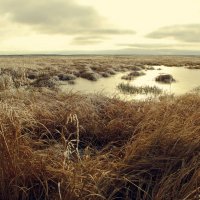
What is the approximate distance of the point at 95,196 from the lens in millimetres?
2939

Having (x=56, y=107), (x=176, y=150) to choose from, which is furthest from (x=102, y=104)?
(x=176, y=150)

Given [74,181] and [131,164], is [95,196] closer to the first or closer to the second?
[74,181]

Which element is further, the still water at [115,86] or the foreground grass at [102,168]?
Result: the still water at [115,86]

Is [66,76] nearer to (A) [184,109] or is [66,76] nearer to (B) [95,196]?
(A) [184,109]

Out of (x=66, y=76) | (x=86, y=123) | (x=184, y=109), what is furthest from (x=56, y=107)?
(x=66, y=76)

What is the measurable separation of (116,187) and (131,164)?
464 mm

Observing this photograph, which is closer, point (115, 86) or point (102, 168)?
point (102, 168)

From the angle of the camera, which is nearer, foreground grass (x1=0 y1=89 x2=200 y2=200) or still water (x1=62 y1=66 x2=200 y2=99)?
foreground grass (x1=0 y1=89 x2=200 y2=200)

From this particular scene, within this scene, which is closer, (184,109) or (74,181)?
(74,181)

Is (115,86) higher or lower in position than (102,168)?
lower

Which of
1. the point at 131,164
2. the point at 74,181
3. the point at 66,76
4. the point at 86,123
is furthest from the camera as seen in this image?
the point at 66,76

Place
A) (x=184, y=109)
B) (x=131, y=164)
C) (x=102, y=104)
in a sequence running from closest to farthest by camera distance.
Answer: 1. (x=131, y=164)
2. (x=184, y=109)
3. (x=102, y=104)

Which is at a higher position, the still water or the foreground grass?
the foreground grass

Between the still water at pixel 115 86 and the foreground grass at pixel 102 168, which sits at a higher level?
the foreground grass at pixel 102 168
